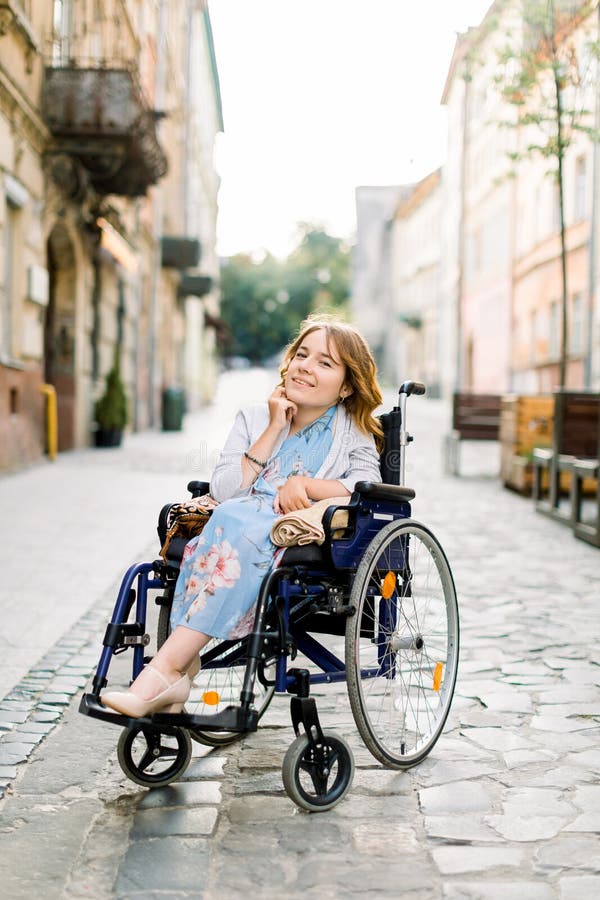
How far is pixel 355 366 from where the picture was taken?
376cm

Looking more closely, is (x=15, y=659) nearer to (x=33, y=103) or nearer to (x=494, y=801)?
(x=494, y=801)

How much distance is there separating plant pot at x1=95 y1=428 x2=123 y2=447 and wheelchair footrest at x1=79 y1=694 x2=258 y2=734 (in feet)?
49.8

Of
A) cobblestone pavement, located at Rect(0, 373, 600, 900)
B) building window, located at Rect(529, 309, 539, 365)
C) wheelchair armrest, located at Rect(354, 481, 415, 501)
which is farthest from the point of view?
building window, located at Rect(529, 309, 539, 365)

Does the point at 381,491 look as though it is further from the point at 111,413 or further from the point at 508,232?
the point at 508,232

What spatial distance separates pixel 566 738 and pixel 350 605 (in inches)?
44.9

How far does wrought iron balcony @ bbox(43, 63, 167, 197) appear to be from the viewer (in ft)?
47.2

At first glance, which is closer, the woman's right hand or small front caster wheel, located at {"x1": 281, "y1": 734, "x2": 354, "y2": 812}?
small front caster wheel, located at {"x1": 281, "y1": 734, "x2": 354, "y2": 812}

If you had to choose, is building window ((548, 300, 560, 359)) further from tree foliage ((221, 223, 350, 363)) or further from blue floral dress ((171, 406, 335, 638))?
tree foliage ((221, 223, 350, 363))

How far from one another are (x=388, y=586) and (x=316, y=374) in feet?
2.37

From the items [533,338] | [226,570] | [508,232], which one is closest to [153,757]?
[226,570]

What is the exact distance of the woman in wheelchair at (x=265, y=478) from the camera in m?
3.22

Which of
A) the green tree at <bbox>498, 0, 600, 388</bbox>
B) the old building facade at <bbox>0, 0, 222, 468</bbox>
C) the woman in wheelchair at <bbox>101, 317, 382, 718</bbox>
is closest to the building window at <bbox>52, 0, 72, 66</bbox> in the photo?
the old building facade at <bbox>0, 0, 222, 468</bbox>

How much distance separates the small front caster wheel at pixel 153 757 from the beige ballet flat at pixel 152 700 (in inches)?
7.6

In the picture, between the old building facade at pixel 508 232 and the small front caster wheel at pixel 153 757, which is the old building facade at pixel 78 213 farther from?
the small front caster wheel at pixel 153 757
